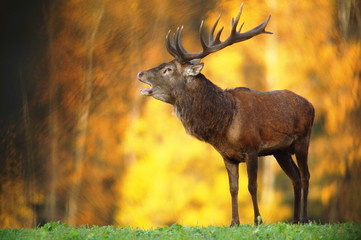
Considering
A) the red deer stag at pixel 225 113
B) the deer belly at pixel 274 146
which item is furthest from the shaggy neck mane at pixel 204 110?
the deer belly at pixel 274 146

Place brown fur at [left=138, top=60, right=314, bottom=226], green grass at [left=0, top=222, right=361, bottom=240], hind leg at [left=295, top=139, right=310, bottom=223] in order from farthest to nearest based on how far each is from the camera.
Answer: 1. hind leg at [left=295, top=139, right=310, bottom=223]
2. brown fur at [left=138, top=60, right=314, bottom=226]
3. green grass at [left=0, top=222, right=361, bottom=240]

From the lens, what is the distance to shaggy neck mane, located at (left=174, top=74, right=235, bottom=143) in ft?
24.7

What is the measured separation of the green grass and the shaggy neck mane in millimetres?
1281

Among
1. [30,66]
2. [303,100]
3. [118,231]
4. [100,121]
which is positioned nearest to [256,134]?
[303,100]

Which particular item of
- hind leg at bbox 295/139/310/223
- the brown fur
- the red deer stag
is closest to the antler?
the red deer stag

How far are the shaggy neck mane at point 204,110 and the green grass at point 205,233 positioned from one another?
1.28 meters

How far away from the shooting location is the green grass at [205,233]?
6418 mm

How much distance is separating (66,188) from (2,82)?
2.74 metres

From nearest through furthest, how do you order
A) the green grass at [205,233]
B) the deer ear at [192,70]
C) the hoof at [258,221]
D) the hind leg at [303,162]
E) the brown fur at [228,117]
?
the green grass at [205,233], the hoof at [258,221], the brown fur at [228,117], the deer ear at [192,70], the hind leg at [303,162]

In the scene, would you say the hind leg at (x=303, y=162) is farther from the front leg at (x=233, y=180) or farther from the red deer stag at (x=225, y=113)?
the front leg at (x=233, y=180)

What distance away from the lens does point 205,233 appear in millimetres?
6746

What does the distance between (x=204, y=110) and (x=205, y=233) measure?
1.72m

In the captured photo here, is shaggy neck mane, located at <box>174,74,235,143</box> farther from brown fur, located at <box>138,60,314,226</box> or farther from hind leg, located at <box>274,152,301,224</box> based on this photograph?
hind leg, located at <box>274,152,301,224</box>

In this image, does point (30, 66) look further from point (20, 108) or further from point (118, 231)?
point (118, 231)
